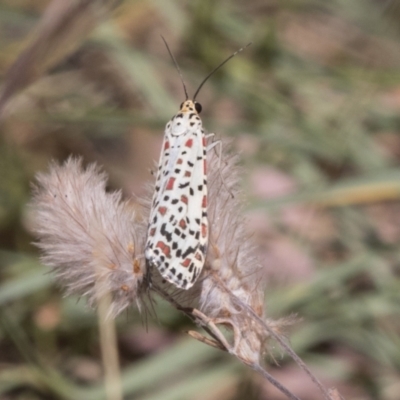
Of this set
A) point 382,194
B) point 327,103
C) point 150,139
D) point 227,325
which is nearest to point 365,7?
point 327,103

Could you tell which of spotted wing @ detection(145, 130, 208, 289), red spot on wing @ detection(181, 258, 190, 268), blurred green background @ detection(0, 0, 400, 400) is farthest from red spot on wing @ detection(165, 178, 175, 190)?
blurred green background @ detection(0, 0, 400, 400)

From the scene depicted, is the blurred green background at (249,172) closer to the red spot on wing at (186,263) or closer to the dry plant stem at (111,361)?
the dry plant stem at (111,361)

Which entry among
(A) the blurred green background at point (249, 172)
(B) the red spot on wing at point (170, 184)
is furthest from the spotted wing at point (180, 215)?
(A) the blurred green background at point (249, 172)

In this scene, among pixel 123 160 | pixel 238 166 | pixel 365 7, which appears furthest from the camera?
pixel 365 7

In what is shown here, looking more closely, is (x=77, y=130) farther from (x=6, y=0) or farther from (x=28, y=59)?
(x=28, y=59)

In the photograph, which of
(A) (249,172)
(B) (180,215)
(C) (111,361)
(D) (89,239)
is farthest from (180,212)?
(A) (249,172)

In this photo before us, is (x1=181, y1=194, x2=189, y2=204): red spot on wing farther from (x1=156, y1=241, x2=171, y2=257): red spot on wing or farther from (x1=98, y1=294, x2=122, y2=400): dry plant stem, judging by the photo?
(x1=98, y1=294, x2=122, y2=400): dry plant stem

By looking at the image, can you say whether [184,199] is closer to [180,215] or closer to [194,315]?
[180,215]
